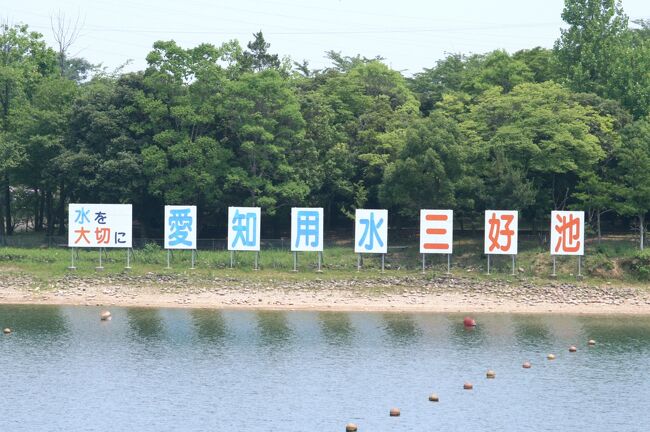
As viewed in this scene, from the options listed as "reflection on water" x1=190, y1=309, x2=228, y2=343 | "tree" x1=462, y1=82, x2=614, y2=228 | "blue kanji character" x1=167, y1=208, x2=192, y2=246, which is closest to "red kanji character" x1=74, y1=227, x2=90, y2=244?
"blue kanji character" x1=167, y1=208, x2=192, y2=246

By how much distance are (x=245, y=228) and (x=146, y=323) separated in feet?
41.7

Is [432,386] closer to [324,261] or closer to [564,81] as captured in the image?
[324,261]

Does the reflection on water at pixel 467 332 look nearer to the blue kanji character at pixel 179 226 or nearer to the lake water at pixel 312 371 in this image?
the lake water at pixel 312 371

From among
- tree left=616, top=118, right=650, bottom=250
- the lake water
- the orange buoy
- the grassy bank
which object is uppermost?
tree left=616, top=118, right=650, bottom=250

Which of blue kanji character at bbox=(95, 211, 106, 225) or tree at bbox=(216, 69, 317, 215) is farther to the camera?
tree at bbox=(216, 69, 317, 215)

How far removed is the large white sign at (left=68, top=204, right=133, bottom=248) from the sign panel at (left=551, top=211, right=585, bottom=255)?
90.8 feet

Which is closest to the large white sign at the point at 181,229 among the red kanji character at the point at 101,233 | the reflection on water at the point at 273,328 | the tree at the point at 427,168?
the red kanji character at the point at 101,233

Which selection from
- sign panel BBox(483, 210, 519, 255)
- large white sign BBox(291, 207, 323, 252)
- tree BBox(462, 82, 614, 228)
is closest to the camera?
large white sign BBox(291, 207, 323, 252)

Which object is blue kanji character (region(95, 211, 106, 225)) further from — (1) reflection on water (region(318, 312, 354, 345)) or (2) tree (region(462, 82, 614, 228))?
(2) tree (region(462, 82, 614, 228))

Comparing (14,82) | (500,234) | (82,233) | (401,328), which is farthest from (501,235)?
(14,82)

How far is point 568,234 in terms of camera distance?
69938mm

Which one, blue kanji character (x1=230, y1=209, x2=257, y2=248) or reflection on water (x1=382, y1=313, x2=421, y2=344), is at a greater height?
blue kanji character (x1=230, y1=209, x2=257, y2=248)

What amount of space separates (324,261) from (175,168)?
53.3ft

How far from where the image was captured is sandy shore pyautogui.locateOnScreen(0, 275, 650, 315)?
66.2 metres
